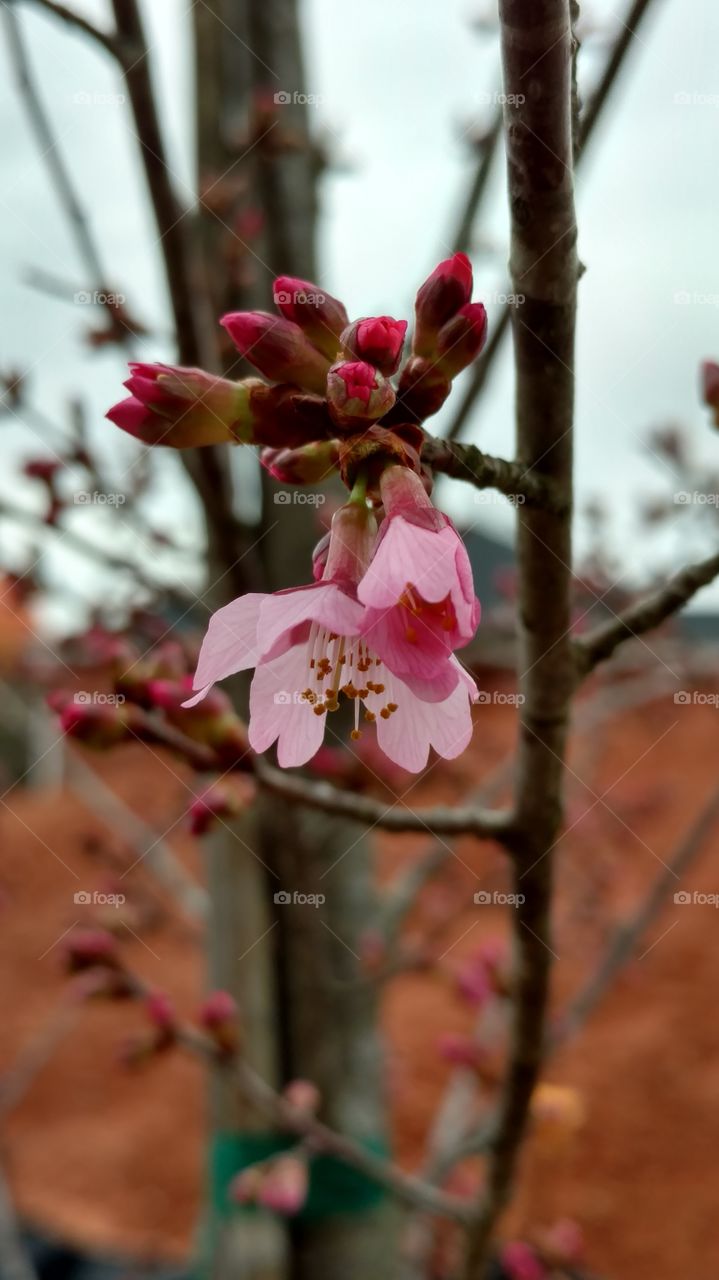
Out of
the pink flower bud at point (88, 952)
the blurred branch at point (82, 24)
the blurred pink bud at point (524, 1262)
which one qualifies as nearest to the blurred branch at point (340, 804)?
the pink flower bud at point (88, 952)

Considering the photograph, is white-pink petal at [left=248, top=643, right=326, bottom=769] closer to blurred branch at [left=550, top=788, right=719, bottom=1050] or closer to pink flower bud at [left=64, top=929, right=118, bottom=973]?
pink flower bud at [left=64, top=929, right=118, bottom=973]

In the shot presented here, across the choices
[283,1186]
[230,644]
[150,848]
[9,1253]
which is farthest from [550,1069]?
[230,644]

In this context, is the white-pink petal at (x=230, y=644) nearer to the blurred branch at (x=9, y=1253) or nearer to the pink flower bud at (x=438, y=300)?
the pink flower bud at (x=438, y=300)

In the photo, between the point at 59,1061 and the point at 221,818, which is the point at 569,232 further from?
the point at 59,1061

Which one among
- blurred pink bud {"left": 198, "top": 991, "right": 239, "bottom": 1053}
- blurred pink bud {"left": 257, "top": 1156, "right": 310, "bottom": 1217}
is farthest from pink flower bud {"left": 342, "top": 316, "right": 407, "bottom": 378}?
blurred pink bud {"left": 257, "top": 1156, "right": 310, "bottom": 1217}

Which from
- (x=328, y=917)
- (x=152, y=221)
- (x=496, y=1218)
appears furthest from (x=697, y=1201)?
(x=152, y=221)

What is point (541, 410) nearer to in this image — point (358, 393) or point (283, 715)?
point (358, 393)
